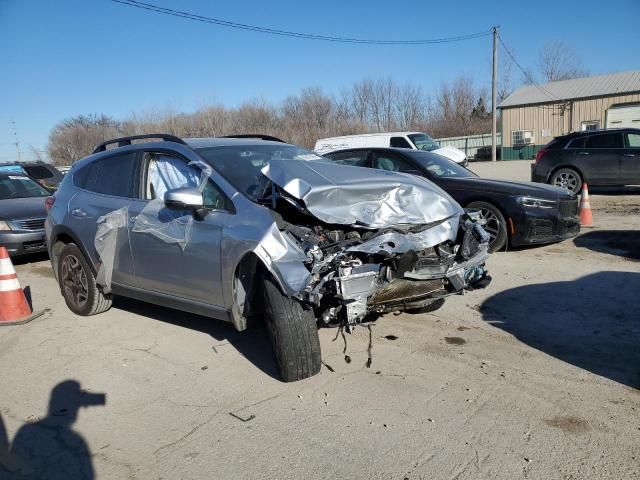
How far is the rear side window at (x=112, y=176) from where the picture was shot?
16.6 feet

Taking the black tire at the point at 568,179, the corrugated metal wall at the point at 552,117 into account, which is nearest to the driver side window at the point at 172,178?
the black tire at the point at 568,179

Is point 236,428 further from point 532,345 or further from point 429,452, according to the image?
point 532,345

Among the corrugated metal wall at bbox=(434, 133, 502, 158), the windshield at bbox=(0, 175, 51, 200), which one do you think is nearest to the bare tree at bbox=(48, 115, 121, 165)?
the corrugated metal wall at bbox=(434, 133, 502, 158)

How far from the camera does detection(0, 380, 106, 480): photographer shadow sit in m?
2.94

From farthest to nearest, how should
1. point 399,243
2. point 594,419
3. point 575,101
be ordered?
1. point 575,101
2. point 399,243
3. point 594,419

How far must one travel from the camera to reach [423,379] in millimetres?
3787

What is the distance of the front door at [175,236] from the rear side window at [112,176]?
0.63ft

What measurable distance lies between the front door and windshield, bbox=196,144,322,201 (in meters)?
0.17

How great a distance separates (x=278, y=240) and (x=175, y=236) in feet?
3.79

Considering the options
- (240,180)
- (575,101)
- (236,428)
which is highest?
(575,101)

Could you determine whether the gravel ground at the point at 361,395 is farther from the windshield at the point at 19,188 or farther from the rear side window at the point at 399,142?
the rear side window at the point at 399,142

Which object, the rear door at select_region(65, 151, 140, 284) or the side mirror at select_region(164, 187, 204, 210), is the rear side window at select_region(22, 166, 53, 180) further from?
the side mirror at select_region(164, 187, 204, 210)

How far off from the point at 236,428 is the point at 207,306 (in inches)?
46.6

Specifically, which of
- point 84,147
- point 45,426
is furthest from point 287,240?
point 84,147
